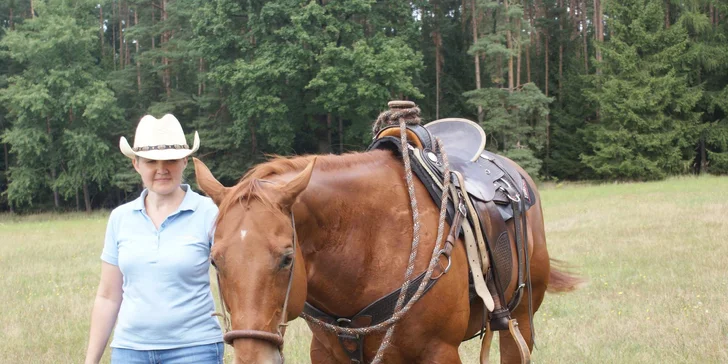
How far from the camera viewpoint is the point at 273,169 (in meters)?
2.93

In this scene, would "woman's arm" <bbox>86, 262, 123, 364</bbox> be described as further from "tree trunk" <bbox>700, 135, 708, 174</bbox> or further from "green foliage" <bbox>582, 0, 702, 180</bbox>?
"tree trunk" <bbox>700, 135, 708, 174</bbox>

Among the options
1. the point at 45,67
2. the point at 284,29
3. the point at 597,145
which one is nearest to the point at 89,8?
the point at 45,67

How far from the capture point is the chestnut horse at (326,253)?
2449 mm

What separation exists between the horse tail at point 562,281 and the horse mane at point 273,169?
3.10 m

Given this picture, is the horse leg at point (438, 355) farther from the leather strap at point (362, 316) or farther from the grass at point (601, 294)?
the grass at point (601, 294)

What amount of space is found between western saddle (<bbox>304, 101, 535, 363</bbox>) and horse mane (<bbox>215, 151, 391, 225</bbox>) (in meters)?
0.29

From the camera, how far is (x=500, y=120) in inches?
1362

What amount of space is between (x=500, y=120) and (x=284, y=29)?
1255cm

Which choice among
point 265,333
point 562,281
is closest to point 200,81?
point 562,281

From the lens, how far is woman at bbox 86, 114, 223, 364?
10.7ft

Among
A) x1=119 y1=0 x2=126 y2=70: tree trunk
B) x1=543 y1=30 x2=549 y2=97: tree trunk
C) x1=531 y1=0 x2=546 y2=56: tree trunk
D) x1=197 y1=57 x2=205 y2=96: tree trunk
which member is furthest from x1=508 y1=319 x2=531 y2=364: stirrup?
x1=119 y1=0 x2=126 y2=70: tree trunk

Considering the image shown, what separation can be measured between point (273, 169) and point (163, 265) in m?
0.84

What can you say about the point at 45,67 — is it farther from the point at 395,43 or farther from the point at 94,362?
the point at 94,362

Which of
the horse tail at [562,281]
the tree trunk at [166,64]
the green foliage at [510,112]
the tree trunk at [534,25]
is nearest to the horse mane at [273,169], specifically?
the horse tail at [562,281]
